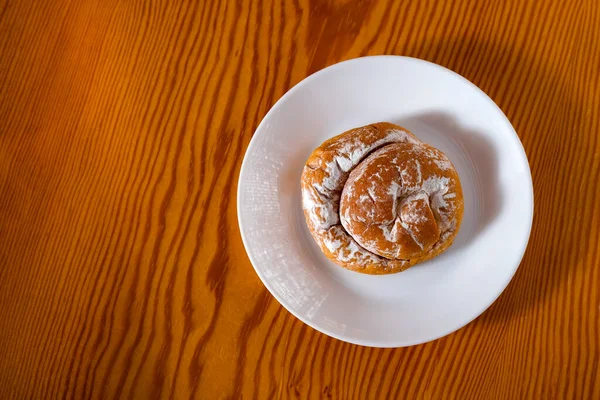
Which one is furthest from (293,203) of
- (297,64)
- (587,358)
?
(587,358)

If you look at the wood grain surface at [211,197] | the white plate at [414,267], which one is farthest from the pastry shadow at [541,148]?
the white plate at [414,267]

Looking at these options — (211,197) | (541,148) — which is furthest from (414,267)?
(211,197)

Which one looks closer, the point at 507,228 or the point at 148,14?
the point at 507,228

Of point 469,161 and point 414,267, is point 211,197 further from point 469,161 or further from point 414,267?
point 469,161

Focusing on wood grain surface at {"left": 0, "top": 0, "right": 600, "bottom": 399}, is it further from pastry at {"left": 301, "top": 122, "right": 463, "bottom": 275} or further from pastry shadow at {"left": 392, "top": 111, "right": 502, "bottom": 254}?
pastry at {"left": 301, "top": 122, "right": 463, "bottom": 275}

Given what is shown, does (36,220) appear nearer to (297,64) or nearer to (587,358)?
(297,64)

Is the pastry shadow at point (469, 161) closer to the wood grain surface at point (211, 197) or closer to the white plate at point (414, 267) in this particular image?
the white plate at point (414, 267)
